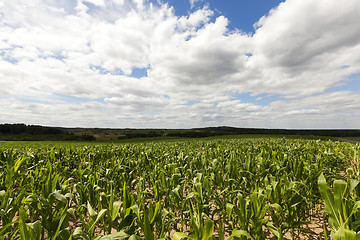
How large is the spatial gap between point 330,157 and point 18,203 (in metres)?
10.1

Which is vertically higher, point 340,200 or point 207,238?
point 340,200

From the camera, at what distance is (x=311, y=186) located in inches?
152

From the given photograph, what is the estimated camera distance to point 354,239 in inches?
65.1

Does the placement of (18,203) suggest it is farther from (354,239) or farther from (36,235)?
(354,239)

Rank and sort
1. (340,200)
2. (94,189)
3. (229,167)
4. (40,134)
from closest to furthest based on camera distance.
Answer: (340,200), (94,189), (229,167), (40,134)

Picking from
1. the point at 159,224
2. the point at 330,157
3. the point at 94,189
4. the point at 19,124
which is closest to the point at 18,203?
the point at 94,189

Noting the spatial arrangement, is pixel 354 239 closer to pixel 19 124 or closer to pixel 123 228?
pixel 123 228

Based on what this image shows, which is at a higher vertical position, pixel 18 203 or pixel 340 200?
pixel 340 200

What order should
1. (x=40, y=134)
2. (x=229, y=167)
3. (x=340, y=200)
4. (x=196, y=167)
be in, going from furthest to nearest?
(x=40, y=134)
(x=196, y=167)
(x=229, y=167)
(x=340, y=200)

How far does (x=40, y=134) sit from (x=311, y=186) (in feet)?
405

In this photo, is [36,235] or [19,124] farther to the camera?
[19,124]

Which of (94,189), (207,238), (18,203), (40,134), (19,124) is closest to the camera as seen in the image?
(207,238)

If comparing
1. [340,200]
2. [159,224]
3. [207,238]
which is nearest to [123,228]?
[159,224]

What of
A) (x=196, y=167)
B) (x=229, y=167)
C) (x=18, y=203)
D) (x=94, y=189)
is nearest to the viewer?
(x=18, y=203)
